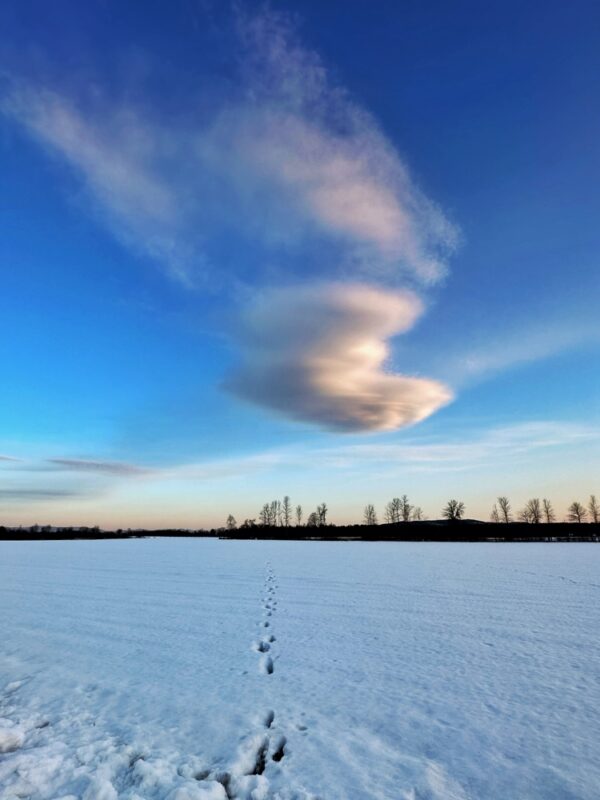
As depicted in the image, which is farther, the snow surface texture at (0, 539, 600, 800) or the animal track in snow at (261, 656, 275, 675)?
the animal track in snow at (261, 656, 275, 675)

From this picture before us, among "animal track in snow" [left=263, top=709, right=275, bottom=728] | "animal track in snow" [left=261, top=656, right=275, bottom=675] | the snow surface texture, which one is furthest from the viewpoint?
"animal track in snow" [left=261, top=656, right=275, bottom=675]

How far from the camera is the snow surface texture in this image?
409 centimetres

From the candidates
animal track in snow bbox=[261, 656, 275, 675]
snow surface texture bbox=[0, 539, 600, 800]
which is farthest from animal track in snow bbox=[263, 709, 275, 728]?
animal track in snow bbox=[261, 656, 275, 675]

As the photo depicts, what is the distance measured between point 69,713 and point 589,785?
5217mm

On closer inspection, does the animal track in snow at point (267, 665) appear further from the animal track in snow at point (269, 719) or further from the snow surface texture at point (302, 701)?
the animal track in snow at point (269, 719)

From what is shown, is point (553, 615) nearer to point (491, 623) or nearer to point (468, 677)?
point (491, 623)

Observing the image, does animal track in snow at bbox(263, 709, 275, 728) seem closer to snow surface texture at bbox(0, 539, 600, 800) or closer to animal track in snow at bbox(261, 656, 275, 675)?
snow surface texture at bbox(0, 539, 600, 800)

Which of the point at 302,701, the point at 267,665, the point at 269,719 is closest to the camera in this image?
the point at 269,719

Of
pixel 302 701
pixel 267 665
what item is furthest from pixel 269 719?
pixel 267 665

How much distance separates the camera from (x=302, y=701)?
18.9ft

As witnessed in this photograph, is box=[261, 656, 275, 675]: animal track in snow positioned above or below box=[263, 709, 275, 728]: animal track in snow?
above

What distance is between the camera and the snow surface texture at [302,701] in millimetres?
4086

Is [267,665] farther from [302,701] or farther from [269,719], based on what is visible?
[269,719]

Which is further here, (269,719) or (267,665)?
(267,665)
